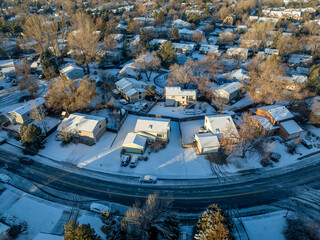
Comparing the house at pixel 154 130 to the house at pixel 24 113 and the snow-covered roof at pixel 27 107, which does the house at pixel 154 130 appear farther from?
the snow-covered roof at pixel 27 107

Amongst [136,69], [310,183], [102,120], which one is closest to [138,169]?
[102,120]

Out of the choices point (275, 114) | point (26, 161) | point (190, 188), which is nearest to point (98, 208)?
point (190, 188)

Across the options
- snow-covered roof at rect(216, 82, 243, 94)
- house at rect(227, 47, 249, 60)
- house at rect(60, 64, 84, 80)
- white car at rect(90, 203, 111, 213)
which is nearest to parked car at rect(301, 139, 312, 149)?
snow-covered roof at rect(216, 82, 243, 94)

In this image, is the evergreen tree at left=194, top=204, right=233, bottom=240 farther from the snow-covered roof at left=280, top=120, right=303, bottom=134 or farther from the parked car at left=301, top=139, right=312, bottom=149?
the parked car at left=301, top=139, right=312, bottom=149

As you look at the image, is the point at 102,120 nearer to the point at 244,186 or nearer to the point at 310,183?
the point at 244,186

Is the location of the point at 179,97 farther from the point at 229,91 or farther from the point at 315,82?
the point at 315,82

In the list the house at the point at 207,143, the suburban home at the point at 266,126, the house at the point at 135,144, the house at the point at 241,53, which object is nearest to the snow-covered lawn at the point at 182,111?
the suburban home at the point at 266,126
